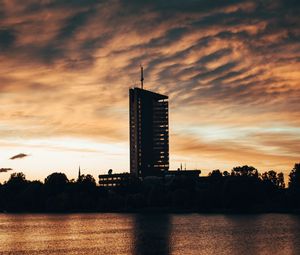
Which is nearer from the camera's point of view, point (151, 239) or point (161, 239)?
point (151, 239)

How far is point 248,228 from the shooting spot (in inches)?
6412

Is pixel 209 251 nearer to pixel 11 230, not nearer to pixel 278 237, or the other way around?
pixel 278 237

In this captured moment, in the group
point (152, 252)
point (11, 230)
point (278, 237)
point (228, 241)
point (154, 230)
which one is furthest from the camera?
point (11, 230)

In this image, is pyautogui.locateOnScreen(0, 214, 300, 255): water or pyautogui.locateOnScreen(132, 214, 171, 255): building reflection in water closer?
pyautogui.locateOnScreen(132, 214, 171, 255): building reflection in water

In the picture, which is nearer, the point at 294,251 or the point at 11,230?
the point at 294,251

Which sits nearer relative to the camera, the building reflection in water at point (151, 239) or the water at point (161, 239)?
the building reflection in water at point (151, 239)

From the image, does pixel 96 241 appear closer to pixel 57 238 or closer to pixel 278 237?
pixel 57 238

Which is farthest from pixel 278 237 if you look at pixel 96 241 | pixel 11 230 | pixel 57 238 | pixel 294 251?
pixel 11 230

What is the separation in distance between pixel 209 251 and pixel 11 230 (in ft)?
255

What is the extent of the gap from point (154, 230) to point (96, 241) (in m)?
25.9

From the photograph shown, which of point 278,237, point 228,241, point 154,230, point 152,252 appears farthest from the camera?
point 154,230

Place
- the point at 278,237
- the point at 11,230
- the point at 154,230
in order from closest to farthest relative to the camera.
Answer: the point at 278,237 → the point at 154,230 → the point at 11,230

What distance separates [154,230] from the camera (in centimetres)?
15825

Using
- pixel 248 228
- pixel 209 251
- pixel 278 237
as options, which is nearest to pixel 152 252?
pixel 209 251
